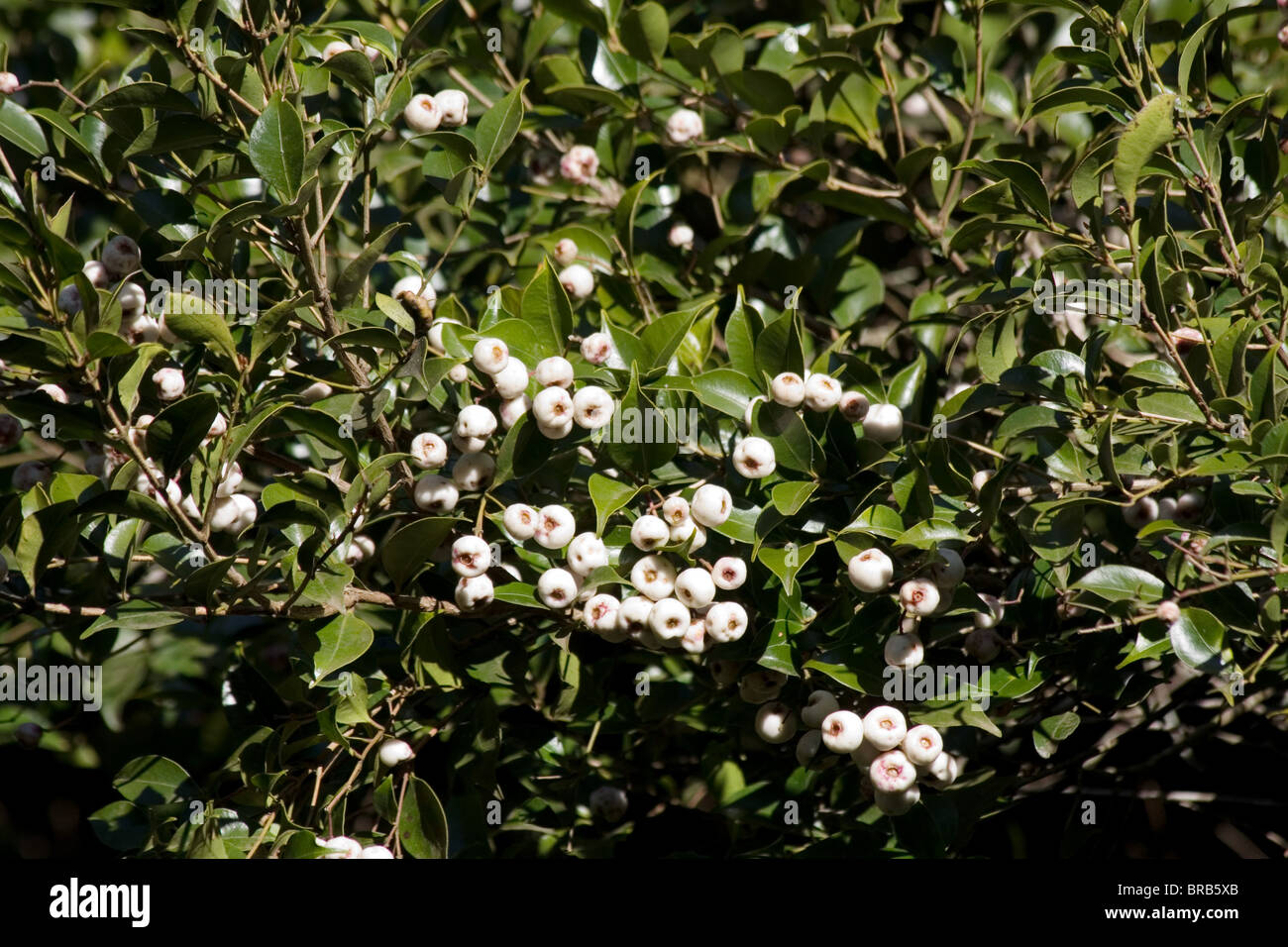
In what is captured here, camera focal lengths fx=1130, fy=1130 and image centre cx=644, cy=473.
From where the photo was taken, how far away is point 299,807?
63.6 inches

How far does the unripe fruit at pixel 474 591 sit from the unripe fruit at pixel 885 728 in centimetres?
52

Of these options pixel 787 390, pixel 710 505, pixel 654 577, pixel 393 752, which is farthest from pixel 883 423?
pixel 393 752

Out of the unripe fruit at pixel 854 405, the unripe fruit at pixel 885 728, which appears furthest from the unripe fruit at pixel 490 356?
the unripe fruit at pixel 885 728

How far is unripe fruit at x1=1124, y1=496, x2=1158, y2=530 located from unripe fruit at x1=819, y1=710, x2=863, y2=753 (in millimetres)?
519

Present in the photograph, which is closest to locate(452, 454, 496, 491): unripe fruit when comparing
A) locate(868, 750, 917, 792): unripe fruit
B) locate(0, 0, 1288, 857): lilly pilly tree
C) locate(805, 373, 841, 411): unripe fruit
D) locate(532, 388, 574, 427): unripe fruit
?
locate(0, 0, 1288, 857): lilly pilly tree

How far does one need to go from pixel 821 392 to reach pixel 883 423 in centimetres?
11

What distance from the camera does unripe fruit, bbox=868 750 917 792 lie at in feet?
4.81

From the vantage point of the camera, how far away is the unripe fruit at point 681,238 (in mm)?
2176

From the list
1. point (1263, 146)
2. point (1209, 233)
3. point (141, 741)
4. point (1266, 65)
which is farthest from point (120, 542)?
point (1266, 65)

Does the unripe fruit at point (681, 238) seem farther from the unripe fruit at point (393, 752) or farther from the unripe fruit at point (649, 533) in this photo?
the unripe fruit at point (393, 752)

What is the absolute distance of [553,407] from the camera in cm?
145

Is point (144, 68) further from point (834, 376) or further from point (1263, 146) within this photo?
point (1263, 146)

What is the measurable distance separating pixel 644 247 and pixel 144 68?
3.04ft
